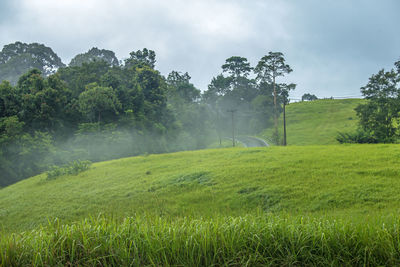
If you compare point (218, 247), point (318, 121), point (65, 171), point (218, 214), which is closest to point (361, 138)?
point (218, 214)

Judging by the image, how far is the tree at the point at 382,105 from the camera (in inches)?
1128

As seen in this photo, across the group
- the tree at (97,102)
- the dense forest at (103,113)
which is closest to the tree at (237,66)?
the dense forest at (103,113)

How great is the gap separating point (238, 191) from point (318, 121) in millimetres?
53933

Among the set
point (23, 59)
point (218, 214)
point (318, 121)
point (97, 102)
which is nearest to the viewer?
point (218, 214)

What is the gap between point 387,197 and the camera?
8.27 meters

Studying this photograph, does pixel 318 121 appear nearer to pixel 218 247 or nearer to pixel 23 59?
pixel 218 247

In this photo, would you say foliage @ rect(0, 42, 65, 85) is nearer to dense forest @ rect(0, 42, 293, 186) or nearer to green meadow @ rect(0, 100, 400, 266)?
dense forest @ rect(0, 42, 293, 186)

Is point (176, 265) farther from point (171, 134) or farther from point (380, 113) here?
point (171, 134)

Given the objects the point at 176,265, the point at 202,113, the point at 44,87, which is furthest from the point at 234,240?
the point at 202,113

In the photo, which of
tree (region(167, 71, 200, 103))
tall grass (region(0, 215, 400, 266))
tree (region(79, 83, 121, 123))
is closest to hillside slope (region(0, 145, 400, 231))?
tall grass (region(0, 215, 400, 266))

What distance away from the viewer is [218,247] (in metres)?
2.98

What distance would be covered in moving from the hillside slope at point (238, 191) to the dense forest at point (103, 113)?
51.1 ft

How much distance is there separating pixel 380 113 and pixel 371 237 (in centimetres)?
3264

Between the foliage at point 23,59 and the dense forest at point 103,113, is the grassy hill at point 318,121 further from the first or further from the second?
the foliage at point 23,59
